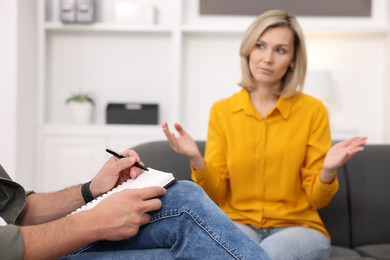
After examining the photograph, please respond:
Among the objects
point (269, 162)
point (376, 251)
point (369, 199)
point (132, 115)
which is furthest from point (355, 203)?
point (132, 115)

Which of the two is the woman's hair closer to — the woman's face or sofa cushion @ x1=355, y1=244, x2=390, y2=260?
the woman's face

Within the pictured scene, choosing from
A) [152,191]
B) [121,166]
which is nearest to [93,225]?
[152,191]

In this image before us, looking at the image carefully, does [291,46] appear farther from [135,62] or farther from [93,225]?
[135,62]

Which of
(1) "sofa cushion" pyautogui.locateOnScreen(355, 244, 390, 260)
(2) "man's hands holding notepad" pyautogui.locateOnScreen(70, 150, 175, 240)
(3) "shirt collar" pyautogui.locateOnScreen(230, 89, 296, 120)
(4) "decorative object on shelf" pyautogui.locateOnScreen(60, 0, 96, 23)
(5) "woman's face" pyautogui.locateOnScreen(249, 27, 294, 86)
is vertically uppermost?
(4) "decorative object on shelf" pyautogui.locateOnScreen(60, 0, 96, 23)

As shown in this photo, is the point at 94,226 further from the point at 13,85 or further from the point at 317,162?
the point at 13,85

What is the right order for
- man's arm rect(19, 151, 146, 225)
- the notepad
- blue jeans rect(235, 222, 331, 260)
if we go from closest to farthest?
the notepad < man's arm rect(19, 151, 146, 225) < blue jeans rect(235, 222, 331, 260)

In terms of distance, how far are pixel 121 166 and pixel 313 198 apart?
0.82 metres

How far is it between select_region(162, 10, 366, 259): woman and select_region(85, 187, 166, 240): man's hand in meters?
0.63

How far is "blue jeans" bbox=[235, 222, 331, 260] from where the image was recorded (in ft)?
6.24

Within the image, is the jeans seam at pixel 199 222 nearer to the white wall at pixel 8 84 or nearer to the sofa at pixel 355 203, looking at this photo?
the sofa at pixel 355 203

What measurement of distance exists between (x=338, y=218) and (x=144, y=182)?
1095 mm

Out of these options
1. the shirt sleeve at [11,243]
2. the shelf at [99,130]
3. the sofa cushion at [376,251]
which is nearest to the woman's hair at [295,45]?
the sofa cushion at [376,251]

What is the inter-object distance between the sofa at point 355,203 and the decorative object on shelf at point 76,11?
1848 millimetres

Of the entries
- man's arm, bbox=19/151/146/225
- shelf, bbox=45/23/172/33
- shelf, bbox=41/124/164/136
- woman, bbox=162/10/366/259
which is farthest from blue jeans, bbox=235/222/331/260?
shelf, bbox=45/23/172/33
